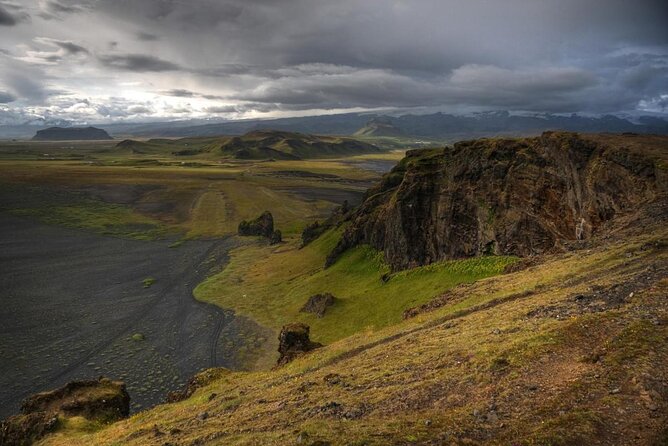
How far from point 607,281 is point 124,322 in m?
79.8

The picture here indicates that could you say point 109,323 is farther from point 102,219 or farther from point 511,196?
point 102,219

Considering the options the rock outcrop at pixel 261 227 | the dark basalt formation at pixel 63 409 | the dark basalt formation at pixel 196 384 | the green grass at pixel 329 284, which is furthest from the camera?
the rock outcrop at pixel 261 227

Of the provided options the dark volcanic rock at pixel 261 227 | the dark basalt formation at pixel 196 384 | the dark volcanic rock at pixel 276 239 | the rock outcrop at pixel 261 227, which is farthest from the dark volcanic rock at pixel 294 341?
the dark volcanic rock at pixel 261 227

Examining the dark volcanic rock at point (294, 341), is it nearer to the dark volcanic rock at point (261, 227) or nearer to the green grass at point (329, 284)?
the green grass at point (329, 284)

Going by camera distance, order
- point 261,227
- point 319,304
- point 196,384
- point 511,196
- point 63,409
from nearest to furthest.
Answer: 1. point 63,409
2. point 196,384
3. point 511,196
4. point 319,304
5. point 261,227

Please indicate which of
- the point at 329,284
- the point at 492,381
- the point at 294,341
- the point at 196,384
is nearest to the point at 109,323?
the point at 329,284

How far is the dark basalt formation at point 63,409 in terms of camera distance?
33.3m

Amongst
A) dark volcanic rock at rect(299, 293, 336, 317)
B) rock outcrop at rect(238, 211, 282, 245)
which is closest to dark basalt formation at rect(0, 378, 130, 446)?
dark volcanic rock at rect(299, 293, 336, 317)

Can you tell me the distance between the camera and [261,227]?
151 metres

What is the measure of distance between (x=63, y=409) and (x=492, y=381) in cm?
3488

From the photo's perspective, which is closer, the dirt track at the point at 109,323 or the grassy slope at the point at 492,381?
the grassy slope at the point at 492,381

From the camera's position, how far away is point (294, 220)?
177750mm

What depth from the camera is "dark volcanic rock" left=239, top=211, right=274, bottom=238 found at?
148250 millimetres

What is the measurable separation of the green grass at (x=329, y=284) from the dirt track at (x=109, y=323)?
5.82m
